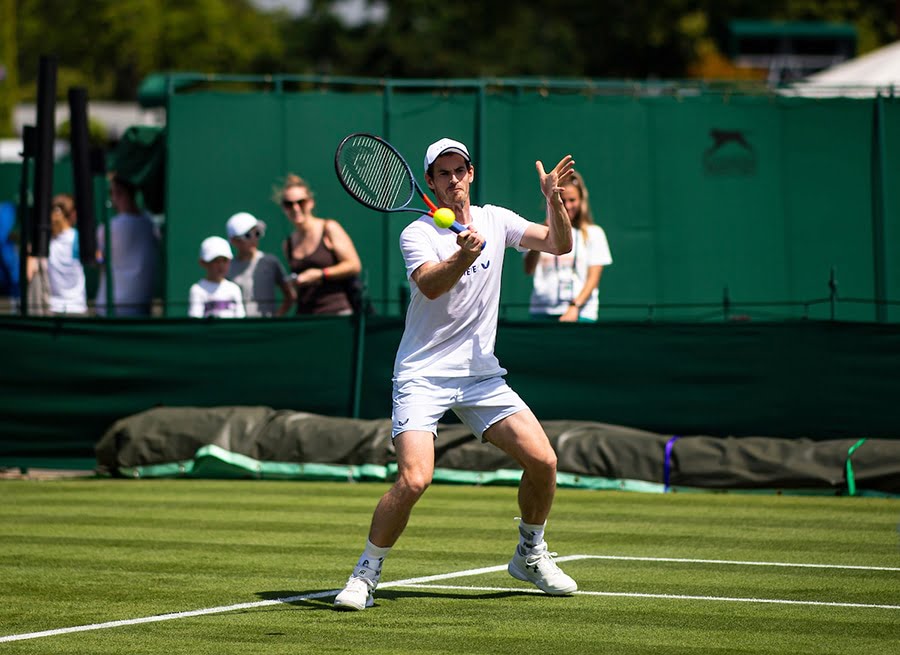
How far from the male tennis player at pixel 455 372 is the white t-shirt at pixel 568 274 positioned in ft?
18.4

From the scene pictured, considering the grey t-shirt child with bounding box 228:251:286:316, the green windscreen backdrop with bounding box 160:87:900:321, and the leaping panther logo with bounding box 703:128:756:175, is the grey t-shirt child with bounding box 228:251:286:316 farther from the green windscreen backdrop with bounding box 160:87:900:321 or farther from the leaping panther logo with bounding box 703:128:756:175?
the leaping panther logo with bounding box 703:128:756:175

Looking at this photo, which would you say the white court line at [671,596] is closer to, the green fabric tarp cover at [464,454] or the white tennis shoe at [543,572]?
the white tennis shoe at [543,572]

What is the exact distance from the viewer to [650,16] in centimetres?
6200

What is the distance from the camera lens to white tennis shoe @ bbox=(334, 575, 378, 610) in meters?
7.38

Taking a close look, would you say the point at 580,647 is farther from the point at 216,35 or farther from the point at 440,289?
the point at 216,35

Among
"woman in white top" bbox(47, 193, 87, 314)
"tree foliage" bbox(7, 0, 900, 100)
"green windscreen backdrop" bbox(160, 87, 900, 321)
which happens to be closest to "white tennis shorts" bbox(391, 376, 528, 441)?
"green windscreen backdrop" bbox(160, 87, 900, 321)

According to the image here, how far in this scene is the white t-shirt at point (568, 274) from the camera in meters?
13.4

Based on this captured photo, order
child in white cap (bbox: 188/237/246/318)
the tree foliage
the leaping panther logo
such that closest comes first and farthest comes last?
child in white cap (bbox: 188/237/246/318) < the leaping panther logo < the tree foliage

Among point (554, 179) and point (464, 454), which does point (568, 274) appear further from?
point (554, 179)

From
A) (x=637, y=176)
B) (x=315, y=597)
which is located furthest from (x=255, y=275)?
(x=315, y=597)

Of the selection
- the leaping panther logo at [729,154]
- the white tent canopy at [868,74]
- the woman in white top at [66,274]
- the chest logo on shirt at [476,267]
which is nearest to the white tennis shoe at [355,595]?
the chest logo on shirt at [476,267]

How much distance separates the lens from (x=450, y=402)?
24.9ft

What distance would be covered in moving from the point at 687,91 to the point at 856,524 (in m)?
8.84

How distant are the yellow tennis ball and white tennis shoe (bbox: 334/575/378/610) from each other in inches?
68.1
